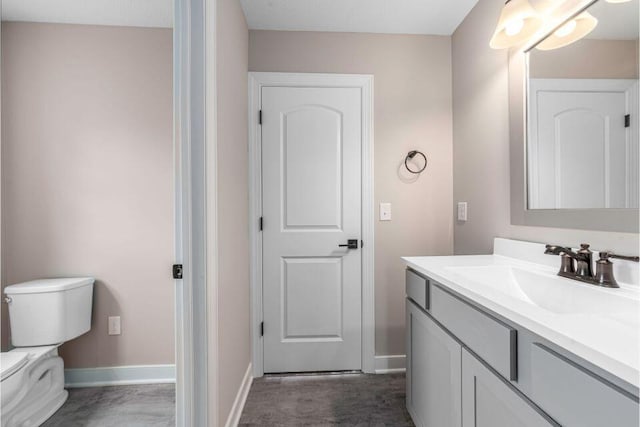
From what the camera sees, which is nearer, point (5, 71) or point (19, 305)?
point (5, 71)

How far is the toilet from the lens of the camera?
3.40 feet

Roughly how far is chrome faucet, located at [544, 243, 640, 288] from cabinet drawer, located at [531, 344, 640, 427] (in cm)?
53

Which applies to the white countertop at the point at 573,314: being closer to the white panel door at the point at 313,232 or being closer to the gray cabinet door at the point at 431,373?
the gray cabinet door at the point at 431,373

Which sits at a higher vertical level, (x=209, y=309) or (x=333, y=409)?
(x=209, y=309)

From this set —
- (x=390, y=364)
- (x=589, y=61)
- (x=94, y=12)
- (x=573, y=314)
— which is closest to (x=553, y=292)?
(x=573, y=314)

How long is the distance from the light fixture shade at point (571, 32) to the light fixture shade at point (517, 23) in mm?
84

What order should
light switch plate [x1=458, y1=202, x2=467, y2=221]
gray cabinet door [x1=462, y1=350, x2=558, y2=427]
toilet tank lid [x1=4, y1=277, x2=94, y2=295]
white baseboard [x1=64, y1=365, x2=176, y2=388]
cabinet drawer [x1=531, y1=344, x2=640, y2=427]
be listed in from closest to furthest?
cabinet drawer [x1=531, y1=344, x2=640, y2=427]
gray cabinet door [x1=462, y1=350, x2=558, y2=427]
toilet tank lid [x1=4, y1=277, x2=94, y2=295]
white baseboard [x1=64, y1=365, x2=176, y2=388]
light switch plate [x1=458, y1=202, x2=467, y2=221]

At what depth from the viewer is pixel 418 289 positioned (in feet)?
4.61

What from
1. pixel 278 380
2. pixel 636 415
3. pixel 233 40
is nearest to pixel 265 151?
pixel 233 40

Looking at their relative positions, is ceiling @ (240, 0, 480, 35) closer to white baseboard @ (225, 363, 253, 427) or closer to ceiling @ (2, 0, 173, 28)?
ceiling @ (2, 0, 173, 28)

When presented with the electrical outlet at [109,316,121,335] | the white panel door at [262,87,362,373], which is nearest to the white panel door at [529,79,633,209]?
the white panel door at [262,87,362,373]

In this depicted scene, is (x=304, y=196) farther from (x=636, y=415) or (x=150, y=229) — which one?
(x=636, y=415)

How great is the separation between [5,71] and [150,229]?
997 millimetres

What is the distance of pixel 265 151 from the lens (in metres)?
2.08
